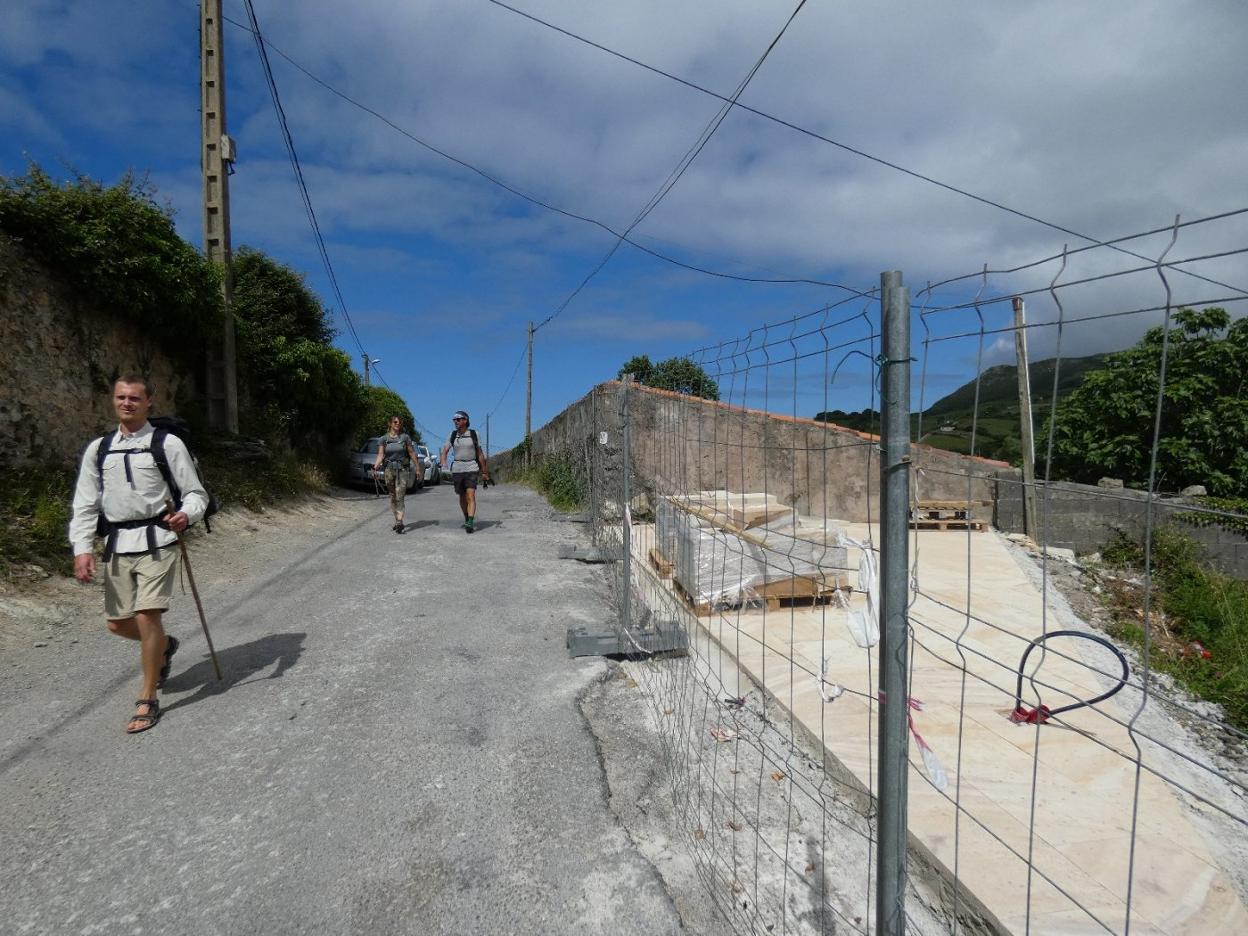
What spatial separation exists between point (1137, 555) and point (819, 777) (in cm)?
661

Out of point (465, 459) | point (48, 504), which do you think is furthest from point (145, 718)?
point (465, 459)

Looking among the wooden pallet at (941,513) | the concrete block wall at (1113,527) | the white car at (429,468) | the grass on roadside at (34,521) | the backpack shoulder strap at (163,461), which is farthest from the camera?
the white car at (429,468)

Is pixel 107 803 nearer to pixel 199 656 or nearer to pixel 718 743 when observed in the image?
pixel 199 656

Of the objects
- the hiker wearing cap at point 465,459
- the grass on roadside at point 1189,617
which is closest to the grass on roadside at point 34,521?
the hiker wearing cap at point 465,459

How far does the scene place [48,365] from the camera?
7.03 m

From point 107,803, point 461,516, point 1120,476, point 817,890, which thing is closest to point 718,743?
point 817,890

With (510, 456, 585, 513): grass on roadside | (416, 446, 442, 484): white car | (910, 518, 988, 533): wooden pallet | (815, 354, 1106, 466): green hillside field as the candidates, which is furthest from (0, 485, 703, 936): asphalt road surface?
(416, 446, 442, 484): white car

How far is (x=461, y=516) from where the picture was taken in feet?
35.1

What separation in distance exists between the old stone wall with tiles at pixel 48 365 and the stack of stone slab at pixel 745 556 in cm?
616

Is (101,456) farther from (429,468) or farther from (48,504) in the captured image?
(429,468)

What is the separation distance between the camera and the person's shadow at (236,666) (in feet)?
12.6

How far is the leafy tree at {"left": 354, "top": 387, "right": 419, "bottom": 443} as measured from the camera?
69.3ft

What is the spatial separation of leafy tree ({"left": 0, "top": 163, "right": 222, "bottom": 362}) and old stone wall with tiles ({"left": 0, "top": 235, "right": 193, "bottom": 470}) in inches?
8.4

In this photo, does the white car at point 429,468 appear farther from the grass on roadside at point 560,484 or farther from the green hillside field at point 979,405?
the green hillside field at point 979,405
